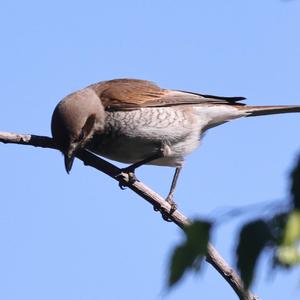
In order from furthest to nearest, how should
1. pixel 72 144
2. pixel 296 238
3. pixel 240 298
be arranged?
1. pixel 72 144
2. pixel 240 298
3. pixel 296 238

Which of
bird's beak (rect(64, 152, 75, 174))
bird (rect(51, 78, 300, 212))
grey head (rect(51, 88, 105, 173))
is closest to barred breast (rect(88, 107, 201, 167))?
bird (rect(51, 78, 300, 212))

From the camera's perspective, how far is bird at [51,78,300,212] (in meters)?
6.33

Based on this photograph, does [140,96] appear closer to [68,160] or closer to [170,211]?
[68,160]

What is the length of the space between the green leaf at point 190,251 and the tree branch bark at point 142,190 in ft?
8.72

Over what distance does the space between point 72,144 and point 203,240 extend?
4.66 metres

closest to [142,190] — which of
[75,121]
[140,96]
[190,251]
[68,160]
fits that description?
[68,160]

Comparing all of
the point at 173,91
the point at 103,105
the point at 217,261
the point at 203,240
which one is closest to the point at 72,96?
the point at 103,105

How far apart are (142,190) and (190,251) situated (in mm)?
3618

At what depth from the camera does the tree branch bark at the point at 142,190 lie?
169 inches

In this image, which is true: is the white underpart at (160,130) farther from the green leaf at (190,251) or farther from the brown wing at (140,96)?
the green leaf at (190,251)

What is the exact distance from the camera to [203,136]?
24.6 ft

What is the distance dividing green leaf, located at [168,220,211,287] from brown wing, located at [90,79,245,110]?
545 cm

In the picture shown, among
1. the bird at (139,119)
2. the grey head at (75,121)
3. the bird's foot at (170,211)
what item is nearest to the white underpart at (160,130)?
the bird at (139,119)

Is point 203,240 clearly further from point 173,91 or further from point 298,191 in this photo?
point 173,91
